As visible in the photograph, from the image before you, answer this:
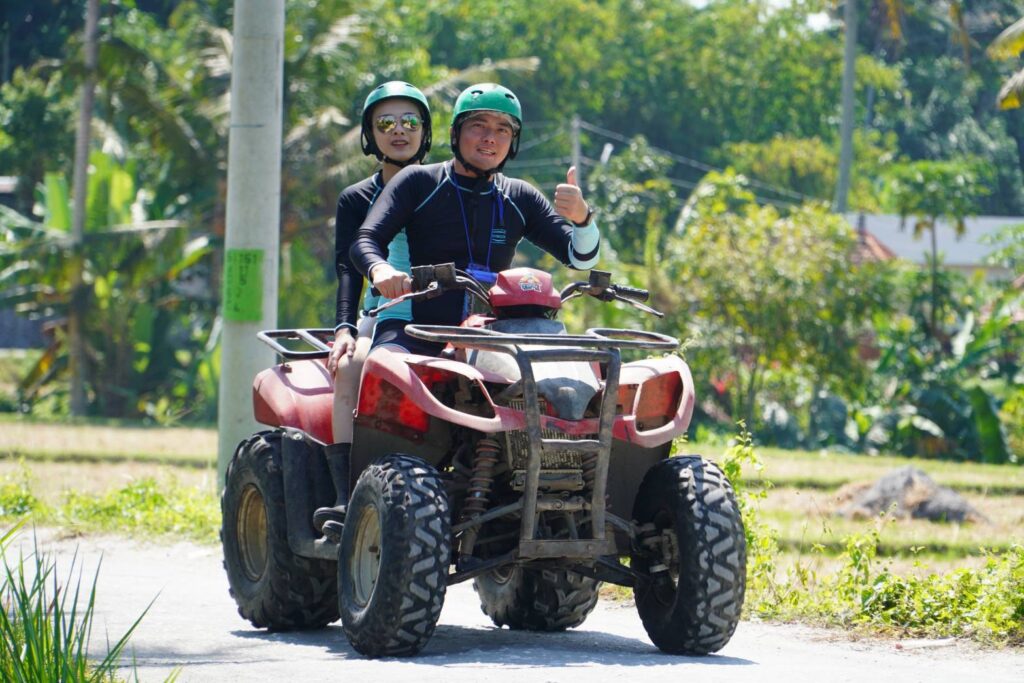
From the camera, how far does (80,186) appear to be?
97.5ft

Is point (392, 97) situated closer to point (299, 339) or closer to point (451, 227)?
point (299, 339)

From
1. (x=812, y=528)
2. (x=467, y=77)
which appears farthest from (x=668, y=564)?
(x=467, y=77)

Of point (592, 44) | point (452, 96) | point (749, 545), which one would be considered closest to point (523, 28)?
point (592, 44)

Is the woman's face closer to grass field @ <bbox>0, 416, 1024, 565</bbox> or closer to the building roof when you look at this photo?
grass field @ <bbox>0, 416, 1024, 565</bbox>

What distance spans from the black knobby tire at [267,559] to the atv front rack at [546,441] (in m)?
1.25

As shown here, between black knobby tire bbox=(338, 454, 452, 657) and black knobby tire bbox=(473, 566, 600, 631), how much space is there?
1.28 meters

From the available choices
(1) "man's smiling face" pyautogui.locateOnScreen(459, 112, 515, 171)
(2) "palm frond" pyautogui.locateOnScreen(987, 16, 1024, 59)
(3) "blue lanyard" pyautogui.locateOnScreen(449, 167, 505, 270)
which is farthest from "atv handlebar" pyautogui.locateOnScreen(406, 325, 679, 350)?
(2) "palm frond" pyautogui.locateOnScreen(987, 16, 1024, 59)

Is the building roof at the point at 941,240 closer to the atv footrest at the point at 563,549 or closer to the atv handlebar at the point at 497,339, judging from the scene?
the atv handlebar at the point at 497,339

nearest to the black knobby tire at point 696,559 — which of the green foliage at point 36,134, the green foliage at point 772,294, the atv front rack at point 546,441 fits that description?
the atv front rack at point 546,441

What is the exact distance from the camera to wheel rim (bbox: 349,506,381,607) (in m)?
6.40

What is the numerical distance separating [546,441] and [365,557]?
897mm

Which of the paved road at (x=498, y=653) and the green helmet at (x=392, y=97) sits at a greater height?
the green helmet at (x=392, y=97)

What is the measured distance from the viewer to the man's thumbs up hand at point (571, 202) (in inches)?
268

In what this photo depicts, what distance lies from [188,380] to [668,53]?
2725cm
